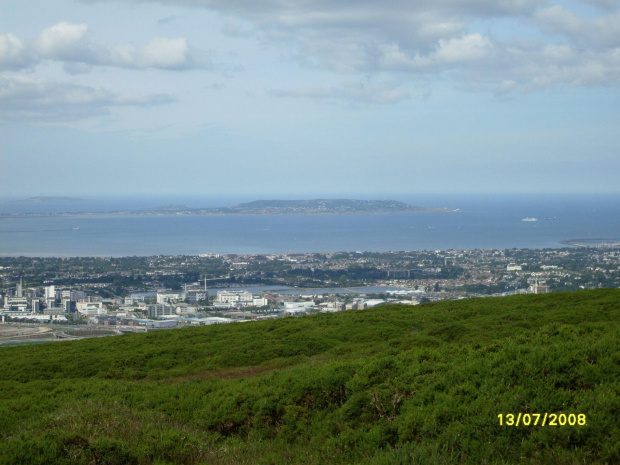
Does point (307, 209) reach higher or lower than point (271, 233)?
higher

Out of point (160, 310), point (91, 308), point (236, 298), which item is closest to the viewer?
point (160, 310)

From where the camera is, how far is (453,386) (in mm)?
6449

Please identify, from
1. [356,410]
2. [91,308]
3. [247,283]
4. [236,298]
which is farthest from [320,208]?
[356,410]

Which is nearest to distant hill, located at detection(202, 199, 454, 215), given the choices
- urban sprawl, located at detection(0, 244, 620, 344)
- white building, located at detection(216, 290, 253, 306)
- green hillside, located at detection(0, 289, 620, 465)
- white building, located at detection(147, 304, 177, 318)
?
urban sprawl, located at detection(0, 244, 620, 344)

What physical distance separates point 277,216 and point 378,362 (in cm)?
11666

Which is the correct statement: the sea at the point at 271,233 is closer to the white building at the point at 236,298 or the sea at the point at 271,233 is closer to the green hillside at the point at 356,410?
the white building at the point at 236,298

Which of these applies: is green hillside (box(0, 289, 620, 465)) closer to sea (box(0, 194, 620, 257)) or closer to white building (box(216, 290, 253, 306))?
white building (box(216, 290, 253, 306))

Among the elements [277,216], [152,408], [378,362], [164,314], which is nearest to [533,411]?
[378,362]

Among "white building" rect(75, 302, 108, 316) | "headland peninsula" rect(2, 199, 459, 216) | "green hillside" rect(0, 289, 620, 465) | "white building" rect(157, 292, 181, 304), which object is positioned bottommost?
"white building" rect(75, 302, 108, 316)

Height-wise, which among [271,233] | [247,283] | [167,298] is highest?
[271,233]

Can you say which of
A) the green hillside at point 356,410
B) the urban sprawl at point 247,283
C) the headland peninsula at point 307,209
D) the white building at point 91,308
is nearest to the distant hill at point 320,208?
the headland peninsula at point 307,209

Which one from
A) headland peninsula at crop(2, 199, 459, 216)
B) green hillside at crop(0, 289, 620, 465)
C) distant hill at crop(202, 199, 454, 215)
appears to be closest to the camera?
green hillside at crop(0, 289, 620, 465)

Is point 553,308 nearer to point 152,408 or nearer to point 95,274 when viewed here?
point 152,408

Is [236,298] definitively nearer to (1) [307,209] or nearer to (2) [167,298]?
(2) [167,298]
